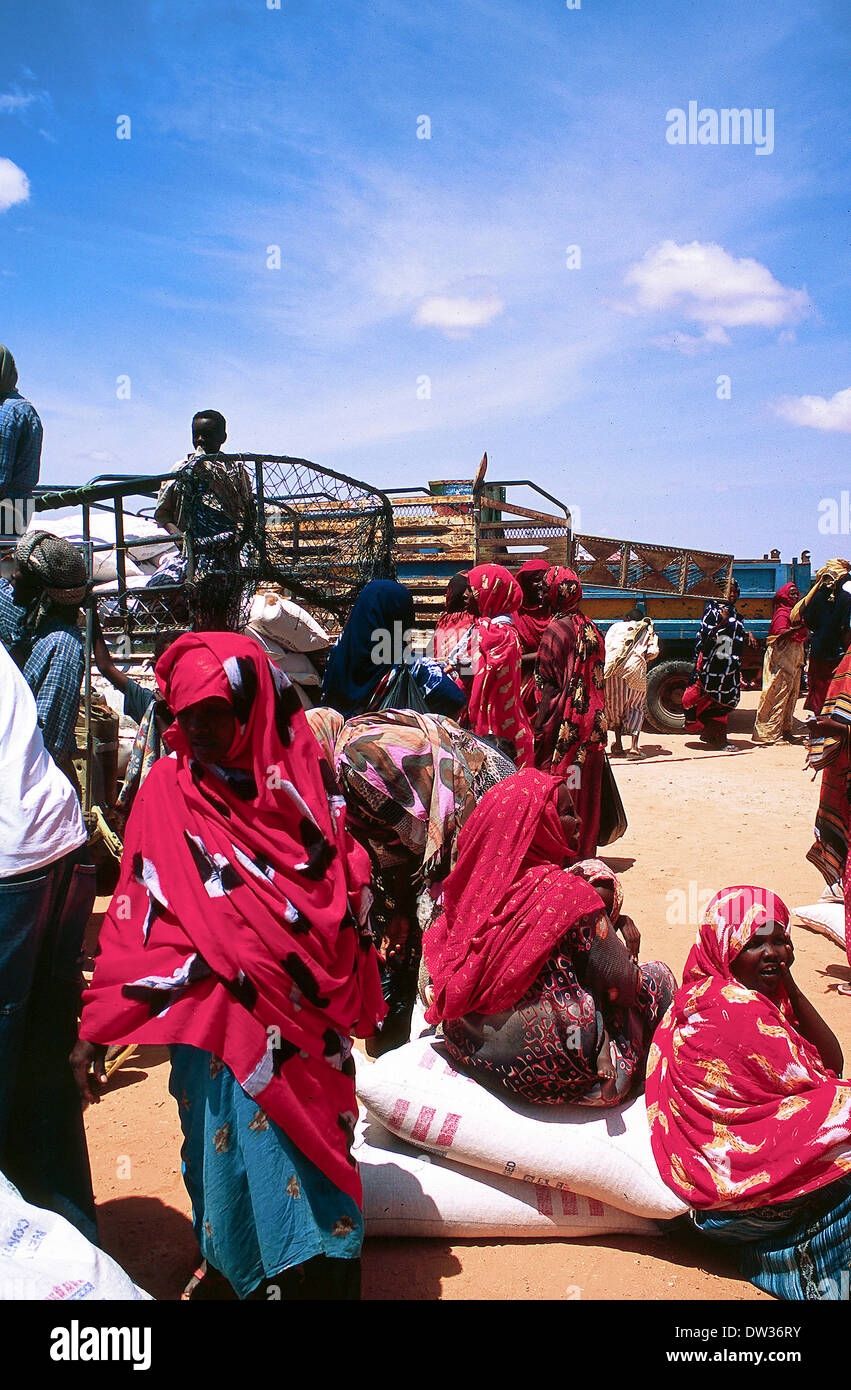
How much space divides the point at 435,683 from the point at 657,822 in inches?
171

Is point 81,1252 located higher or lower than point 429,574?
lower

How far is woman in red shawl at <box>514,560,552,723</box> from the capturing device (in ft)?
18.0

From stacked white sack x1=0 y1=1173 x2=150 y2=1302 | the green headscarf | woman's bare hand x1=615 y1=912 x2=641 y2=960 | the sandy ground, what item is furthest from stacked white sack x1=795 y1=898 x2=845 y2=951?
the green headscarf

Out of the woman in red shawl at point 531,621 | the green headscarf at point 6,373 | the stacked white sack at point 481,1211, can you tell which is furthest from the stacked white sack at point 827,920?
the green headscarf at point 6,373

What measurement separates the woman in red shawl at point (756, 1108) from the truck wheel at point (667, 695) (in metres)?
10.2

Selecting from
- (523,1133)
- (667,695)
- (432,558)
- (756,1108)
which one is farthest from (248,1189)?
(667,695)

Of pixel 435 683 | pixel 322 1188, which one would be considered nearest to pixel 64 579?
pixel 435 683

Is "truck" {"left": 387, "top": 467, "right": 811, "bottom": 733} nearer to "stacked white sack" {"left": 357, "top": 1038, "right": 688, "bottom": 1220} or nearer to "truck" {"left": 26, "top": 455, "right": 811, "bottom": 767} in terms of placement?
"truck" {"left": 26, "top": 455, "right": 811, "bottom": 767}

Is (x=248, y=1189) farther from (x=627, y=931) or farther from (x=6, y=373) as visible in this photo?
(x=6, y=373)

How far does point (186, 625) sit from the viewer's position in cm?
446

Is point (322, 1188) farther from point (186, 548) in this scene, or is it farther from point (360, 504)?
point (360, 504)

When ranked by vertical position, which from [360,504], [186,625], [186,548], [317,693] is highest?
[360,504]

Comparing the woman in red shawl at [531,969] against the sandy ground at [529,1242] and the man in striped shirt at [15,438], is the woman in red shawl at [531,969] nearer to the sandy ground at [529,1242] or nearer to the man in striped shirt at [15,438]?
the sandy ground at [529,1242]

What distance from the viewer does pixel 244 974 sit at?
1.89 m
